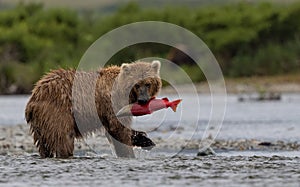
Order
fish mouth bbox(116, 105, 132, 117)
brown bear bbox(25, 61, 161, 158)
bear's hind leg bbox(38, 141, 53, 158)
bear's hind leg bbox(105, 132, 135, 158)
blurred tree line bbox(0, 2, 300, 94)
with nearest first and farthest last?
brown bear bbox(25, 61, 161, 158) < bear's hind leg bbox(38, 141, 53, 158) < fish mouth bbox(116, 105, 132, 117) < bear's hind leg bbox(105, 132, 135, 158) < blurred tree line bbox(0, 2, 300, 94)

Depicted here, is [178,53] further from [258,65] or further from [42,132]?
[42,132]

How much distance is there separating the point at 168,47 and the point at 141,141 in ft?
170

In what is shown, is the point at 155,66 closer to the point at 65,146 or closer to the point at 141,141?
the point at 141,141

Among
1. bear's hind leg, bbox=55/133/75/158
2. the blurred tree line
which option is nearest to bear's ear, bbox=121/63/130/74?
bear's hind leg, bbox=55/133/75/158

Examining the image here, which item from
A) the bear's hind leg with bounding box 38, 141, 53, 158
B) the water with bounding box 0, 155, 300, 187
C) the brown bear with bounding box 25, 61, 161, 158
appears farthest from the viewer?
the bear's hind leg with bounding box 38, 141, 53, 158

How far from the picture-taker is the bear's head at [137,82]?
1317cm

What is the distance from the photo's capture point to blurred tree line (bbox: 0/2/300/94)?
180ft

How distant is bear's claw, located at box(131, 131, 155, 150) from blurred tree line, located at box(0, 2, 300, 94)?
1400 inches

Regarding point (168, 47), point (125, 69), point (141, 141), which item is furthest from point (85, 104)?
point (168, 47)

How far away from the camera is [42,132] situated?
1289cm

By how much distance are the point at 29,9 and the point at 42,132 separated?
65.4 m

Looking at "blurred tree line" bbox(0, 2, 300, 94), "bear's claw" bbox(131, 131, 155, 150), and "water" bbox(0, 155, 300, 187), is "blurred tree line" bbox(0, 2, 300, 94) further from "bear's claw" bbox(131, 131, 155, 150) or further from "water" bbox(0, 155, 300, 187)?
"water" bbox(0, 155, 300, 187)

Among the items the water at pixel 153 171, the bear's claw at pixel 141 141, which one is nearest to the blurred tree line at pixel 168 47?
the bear's claw at pixel 141 141

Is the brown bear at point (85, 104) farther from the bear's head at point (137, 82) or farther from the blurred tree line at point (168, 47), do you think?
the blurred tree line at point (168, 47)
